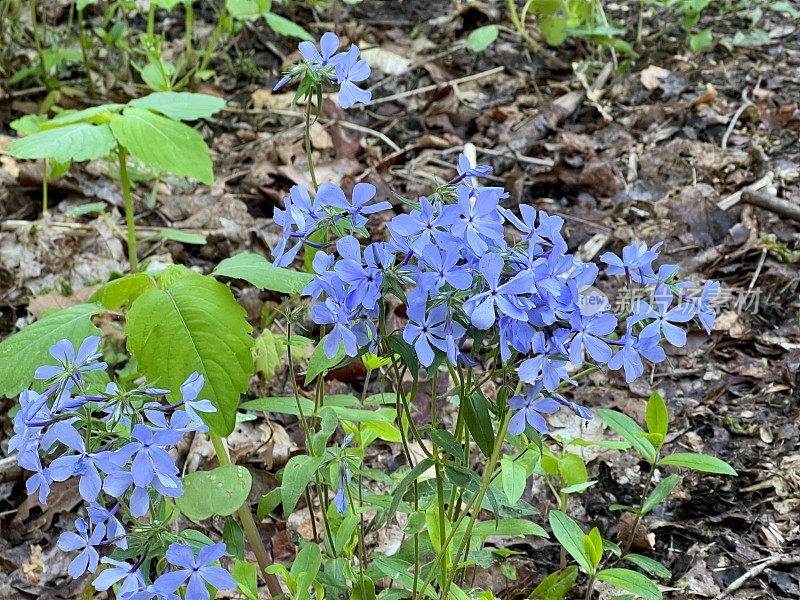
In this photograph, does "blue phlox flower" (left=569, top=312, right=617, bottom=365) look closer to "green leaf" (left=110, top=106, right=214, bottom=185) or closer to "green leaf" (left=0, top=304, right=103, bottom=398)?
"green leaf" (left=0, top=304, right=103, bottom=398)

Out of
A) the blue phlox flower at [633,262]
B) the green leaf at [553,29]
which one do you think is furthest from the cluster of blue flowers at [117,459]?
the green leaf at [553,29]

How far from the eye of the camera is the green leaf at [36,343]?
1713 millimetres

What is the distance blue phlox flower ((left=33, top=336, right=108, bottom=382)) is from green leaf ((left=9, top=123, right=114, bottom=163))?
1061mm

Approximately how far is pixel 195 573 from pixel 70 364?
38cm

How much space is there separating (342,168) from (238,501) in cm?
249

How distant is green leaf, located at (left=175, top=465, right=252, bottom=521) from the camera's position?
1.53 meters

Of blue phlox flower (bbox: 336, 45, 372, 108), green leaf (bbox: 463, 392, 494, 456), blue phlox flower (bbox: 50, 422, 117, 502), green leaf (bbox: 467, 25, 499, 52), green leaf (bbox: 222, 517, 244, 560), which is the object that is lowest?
green leaf (bbox: 222, 517, 244, 560)

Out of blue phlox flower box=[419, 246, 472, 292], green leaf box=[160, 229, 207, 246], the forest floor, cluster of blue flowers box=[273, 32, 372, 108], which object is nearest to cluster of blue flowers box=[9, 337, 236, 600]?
blue phlox flower box=[419, 246, 472, 292]

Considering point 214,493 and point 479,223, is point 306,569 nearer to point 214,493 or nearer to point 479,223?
point 214,493

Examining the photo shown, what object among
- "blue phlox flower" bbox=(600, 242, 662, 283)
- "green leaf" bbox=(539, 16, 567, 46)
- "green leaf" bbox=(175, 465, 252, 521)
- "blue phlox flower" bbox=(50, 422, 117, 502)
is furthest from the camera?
"green leaf" bbox=(539, 16, 567, 46)

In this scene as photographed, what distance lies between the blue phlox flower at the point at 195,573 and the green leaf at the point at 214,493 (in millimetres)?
369

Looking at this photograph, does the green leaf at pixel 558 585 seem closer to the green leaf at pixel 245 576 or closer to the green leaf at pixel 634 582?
the green leaf at pixel 634 582

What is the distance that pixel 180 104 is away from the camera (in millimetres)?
2494

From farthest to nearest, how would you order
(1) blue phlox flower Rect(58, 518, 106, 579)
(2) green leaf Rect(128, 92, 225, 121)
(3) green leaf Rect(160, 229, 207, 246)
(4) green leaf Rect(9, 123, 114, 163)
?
1. (3) green leaf Rect(160, 229, 207, 246)
2. (2) green leaf Rect(128, 92, 225, 121)
3. (4) green leaf Rect(9, 123, 114, 163)
4. (1) blue phlox flower Rect(58, 518, 106, 579)
